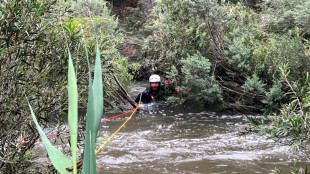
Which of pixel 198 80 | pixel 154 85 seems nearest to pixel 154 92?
pixel 154 85

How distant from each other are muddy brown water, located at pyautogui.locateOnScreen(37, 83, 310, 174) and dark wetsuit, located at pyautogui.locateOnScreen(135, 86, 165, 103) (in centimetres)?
100

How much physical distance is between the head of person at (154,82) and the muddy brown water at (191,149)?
0.96m

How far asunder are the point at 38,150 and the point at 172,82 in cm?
420

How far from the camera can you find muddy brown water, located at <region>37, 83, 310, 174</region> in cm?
514

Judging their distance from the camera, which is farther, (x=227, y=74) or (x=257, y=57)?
(x=227, y=74)

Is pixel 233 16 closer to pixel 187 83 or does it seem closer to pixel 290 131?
pixel 187 83

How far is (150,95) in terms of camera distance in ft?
30.7

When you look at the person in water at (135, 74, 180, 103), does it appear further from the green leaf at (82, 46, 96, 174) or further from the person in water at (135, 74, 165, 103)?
the green leaf at (82, 46, 96, 174)

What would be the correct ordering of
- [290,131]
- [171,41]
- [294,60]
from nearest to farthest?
1. [290,131]
2. [294,60]
3. [171,41]

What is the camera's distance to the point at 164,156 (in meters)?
5.71

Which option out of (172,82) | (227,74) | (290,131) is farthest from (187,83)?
(290,131)

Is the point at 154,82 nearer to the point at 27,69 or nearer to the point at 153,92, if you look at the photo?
the point at 153,92

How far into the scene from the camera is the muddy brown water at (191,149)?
5.14 m

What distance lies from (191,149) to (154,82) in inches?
118
